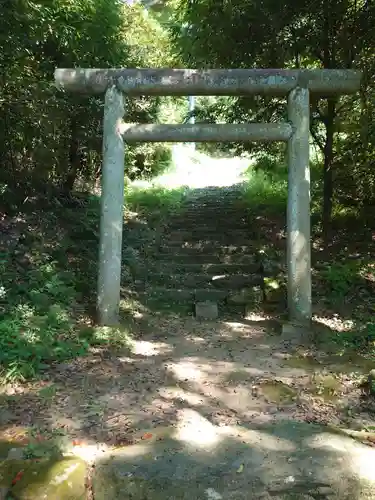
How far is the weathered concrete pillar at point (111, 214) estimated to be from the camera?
6.03 metres

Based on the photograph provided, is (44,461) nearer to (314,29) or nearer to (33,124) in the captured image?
(33,124)

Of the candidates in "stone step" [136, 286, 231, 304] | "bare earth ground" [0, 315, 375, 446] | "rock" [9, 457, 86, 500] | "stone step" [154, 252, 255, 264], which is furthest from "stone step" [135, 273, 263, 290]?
"rock" [9, 457, 86, 500]

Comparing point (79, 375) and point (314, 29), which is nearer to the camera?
point (79, 375)

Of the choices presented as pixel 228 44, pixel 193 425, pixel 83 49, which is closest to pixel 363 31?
pixel 228 44

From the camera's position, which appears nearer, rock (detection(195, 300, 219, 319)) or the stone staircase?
rock (detection(195, 300, 219, 319))

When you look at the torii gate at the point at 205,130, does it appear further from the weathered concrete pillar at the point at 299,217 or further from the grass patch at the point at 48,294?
the grass patch at the point at 48,294

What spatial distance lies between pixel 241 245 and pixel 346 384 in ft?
15.4

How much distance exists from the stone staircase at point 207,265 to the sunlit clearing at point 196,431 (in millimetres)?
3354

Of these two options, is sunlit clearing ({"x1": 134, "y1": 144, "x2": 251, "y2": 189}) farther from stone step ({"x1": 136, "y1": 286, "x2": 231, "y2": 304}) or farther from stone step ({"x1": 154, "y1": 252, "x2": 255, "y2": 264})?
stone step ({"x1": 136, "y1": 286, "x2": 231, "y2": 304})

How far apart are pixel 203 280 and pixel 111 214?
2.51 meters

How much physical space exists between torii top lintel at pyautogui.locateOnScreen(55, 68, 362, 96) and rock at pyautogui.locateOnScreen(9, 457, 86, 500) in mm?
4700

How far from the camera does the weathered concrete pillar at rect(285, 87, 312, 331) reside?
6.21m

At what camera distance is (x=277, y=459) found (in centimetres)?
309

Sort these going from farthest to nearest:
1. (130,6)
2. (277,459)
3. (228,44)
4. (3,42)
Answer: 1. (130,6)
2. (228,44)
3. (3,42)
4. (277,459)
